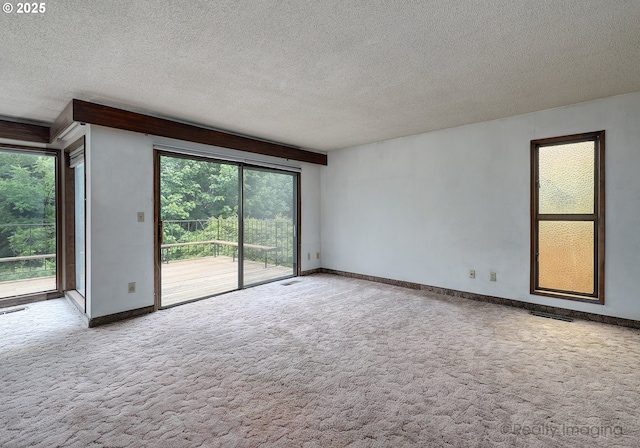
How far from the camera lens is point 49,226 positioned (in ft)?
14.7

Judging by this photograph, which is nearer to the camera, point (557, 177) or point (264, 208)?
point (557, 177)

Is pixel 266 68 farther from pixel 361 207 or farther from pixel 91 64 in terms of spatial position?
pixel 361 207

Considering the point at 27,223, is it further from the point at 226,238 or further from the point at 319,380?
the point at 319,380

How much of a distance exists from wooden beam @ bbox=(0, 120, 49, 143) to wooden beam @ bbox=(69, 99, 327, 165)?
19.7 inches

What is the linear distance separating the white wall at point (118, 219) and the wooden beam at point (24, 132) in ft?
4.44

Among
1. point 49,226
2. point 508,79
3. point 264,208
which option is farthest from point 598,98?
point 49,226

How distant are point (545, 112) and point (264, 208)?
13.8 ft

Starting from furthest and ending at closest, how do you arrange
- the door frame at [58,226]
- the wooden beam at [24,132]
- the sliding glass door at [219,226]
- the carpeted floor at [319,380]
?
the door frame at [58,226] < the sliding glass door at [219,226] < the wooden beam at [24,132] < the carpeted floor at [319,380]

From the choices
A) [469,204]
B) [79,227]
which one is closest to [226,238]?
[79,227]

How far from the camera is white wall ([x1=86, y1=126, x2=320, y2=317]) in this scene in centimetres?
347

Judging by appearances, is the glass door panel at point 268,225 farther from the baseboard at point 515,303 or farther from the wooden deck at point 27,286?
the wooden deck at point 27,286

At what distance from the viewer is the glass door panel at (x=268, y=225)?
5105 millimetres

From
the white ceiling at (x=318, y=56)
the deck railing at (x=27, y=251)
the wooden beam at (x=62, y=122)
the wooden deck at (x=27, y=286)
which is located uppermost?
the white ceiling at (x=318, y=56)

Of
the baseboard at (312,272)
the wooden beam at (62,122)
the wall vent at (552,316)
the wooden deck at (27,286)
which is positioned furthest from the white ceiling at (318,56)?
the baseboard at (312,272)
